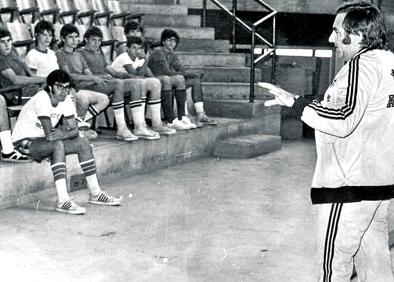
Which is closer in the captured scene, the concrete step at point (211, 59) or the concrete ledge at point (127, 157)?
the concrete ledge at point (127, 157)

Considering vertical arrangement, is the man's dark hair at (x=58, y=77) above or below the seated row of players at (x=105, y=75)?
above

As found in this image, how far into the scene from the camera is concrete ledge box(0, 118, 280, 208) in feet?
15.4

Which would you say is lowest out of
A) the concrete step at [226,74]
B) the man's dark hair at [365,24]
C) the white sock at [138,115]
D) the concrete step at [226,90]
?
the concrete step at [226,90]

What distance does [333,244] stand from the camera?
226 centimetres

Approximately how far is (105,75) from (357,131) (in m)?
4.15

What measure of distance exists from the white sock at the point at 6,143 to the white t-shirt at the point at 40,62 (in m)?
1.09

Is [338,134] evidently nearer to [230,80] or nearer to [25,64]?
[25,64]

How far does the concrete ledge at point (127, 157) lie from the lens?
4695 mm

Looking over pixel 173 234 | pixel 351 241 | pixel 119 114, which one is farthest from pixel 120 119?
pixel 351 241

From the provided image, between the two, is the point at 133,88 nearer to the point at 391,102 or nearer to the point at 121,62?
the point at 121,62

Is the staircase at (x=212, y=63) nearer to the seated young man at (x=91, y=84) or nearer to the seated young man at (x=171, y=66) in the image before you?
the seated young man at (x=171, y=66)

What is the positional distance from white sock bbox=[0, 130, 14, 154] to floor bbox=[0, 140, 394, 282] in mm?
401

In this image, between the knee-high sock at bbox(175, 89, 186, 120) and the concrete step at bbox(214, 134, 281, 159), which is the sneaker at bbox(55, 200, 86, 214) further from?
the concrete step at bbox(214, 134, 281, 159)

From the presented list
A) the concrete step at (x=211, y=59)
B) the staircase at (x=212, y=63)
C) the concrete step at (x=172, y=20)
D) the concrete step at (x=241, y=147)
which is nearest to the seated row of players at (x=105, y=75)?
the concrete step at (x=241, y=147)
